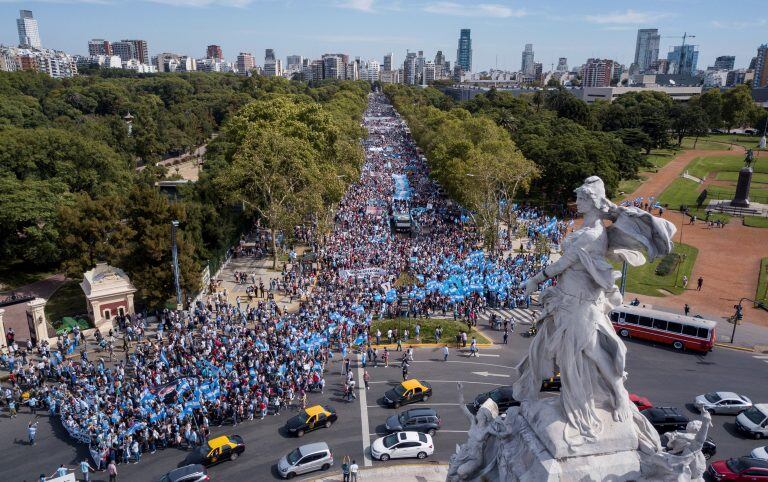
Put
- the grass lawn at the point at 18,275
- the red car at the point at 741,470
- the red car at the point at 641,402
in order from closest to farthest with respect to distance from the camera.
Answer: the red car at the point at 741,470 → the red car at the point at 641,402 → the grass lawn at the point at 18,275

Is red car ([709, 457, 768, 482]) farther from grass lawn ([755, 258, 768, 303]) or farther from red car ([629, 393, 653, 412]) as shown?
grass lawn ([755, 258, 768, 303])

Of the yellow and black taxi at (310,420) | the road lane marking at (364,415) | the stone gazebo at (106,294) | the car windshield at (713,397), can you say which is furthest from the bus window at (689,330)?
the stone gazebo at (106,294)

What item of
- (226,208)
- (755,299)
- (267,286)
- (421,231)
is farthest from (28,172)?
(755,299)

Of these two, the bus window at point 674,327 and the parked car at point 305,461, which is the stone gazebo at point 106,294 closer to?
the parked car at point 305,461

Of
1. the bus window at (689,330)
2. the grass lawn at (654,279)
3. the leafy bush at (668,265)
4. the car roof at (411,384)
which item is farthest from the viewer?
the leafy bush at (668,265)

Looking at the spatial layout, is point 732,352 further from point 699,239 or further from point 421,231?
point 421,231

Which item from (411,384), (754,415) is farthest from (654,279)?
(411,384)
